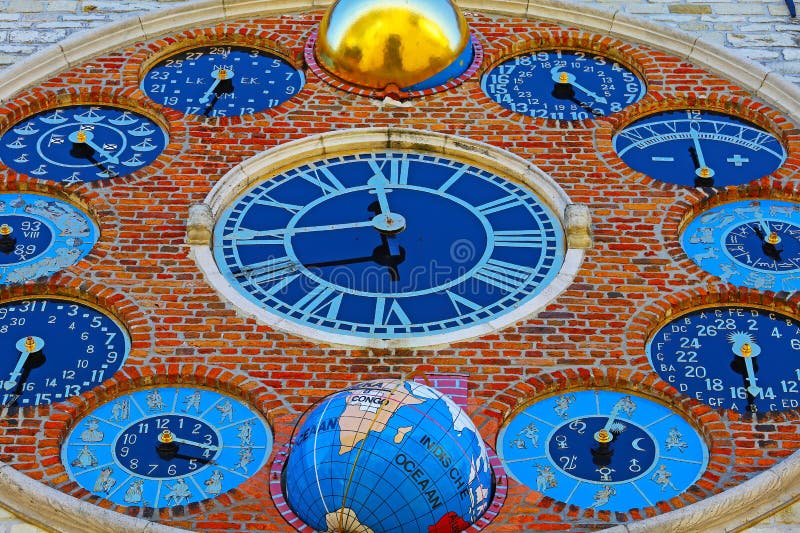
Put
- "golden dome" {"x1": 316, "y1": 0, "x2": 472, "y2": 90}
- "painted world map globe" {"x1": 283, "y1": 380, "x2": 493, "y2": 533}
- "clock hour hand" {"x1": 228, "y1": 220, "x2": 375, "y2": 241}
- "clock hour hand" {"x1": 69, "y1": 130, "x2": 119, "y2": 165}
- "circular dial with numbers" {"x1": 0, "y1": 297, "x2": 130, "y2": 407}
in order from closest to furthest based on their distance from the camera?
1. "painted world map globe" {"x1": 283, "y1": 380, "x2": 493, "y2": 533}
2. "circular dial with numbers" {"x1": 0, "y1": 297, "x2": 130, "y2": 407}
3. "clock hour hand" {"x1": 228, "y1": 220, "x2": 375, "y2": 241}
4. "clock hour hand" {"x1": 69, "y1": 130, "x2": 119, "y2": 165}
5. "golden dome" {"x1": 316, "y1": 0, "x2": 472, "y2": 90}

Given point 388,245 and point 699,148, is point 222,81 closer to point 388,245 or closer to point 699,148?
point 388,245

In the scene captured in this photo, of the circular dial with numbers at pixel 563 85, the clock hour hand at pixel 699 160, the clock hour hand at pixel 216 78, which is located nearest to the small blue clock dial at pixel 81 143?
the clock hour hand at pixel 216 78

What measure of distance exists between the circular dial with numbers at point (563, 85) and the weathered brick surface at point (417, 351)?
179 millimetres

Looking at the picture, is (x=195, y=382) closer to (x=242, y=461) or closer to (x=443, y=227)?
(x=242, y=461)

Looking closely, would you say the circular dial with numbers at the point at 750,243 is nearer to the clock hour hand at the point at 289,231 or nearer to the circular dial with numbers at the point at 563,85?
the circular dial with numbers at the point at 563,85

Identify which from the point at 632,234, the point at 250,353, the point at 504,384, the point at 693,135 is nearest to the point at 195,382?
the point at 250,353

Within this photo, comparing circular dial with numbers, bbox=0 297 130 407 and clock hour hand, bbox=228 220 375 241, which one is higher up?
clock hour hand, bbox=228 220 375 241

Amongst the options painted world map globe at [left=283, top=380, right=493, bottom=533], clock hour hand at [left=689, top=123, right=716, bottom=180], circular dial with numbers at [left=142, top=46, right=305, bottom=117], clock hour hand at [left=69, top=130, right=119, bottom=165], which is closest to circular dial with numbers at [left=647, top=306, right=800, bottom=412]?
clock hour hand at [left=689, top=123, right=716, bottom=180]

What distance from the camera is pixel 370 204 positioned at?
26594 mm

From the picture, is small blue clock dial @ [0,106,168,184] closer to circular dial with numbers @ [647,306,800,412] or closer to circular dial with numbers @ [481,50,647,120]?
circular dial with numbers @ [481,50,647,120]

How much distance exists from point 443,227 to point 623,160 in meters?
2.22

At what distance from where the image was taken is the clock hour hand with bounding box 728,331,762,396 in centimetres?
2430

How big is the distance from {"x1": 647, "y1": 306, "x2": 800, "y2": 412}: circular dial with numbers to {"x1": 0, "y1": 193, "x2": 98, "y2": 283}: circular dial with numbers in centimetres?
582

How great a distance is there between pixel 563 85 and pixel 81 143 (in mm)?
5220
